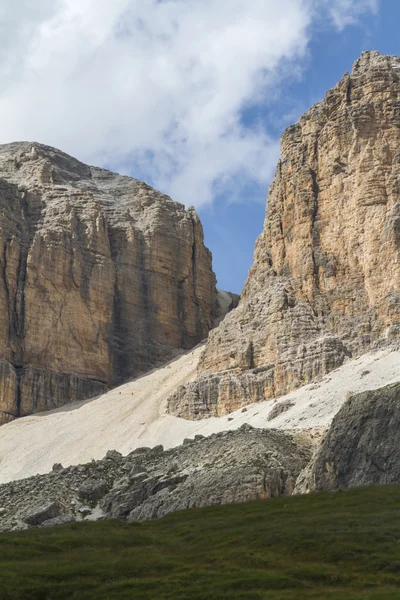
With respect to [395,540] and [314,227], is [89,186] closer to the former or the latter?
[314,227]

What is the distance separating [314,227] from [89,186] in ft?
200

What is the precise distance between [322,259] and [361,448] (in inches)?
2285

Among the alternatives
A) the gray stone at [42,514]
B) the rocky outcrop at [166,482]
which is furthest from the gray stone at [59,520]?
the gray stone at [42,514]

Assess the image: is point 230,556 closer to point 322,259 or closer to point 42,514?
point 42,514

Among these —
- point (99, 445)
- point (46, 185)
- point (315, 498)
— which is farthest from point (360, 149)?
point (315, 498)

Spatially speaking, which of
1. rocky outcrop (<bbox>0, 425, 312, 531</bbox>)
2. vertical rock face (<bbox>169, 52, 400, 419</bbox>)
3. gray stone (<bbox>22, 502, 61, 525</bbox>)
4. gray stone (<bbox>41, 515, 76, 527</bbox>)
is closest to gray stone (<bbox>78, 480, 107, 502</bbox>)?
rocky outcrop (<bbox>0, 425, 312, 531</bbox>)

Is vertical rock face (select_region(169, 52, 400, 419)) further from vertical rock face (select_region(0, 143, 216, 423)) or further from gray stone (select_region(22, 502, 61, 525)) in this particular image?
gray stone (select_region(22, 502, 61, 525))

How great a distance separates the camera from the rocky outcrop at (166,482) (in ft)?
244

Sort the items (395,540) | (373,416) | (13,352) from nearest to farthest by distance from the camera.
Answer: (395,540), (373,416), (13,352)

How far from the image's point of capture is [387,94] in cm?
13238

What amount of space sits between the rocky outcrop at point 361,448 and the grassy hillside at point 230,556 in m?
5.15

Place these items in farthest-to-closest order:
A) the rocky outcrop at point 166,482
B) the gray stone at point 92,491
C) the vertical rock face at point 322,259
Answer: the vertical rock face at point 322,259 < the gray stone at point 92,491 < the rocky outcrop at point 166,482

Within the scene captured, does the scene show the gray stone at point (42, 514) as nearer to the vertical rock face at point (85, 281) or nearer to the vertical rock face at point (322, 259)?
the vertical rock face at point (322, 259)

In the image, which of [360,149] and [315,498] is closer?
[315,498]
